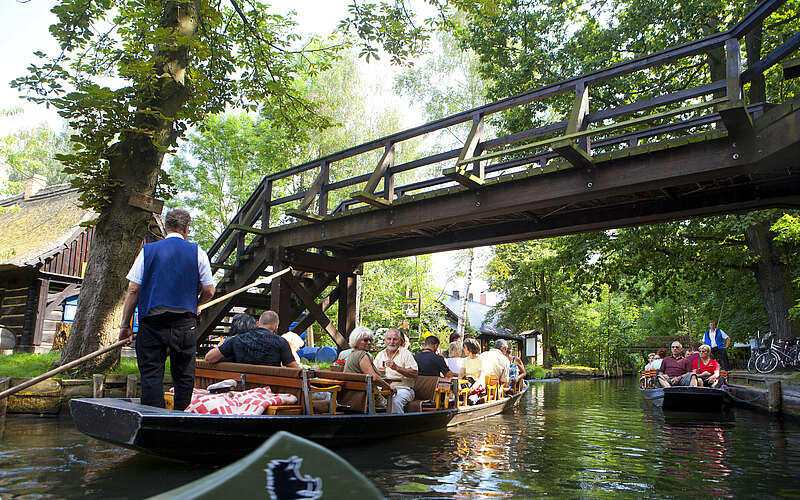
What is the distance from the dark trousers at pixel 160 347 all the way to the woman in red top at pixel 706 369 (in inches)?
409

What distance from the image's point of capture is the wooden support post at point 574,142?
6.72m

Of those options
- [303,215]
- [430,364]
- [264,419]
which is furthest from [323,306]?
[264,419]

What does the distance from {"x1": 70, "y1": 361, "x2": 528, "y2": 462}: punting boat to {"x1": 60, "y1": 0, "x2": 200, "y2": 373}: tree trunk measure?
3.60 metres

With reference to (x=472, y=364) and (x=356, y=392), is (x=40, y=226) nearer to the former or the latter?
(x=472, y=364)

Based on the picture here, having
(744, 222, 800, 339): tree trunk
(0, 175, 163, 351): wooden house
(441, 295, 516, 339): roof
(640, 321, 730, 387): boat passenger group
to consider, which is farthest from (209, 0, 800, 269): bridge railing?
(441, 295, 516, 339): roof

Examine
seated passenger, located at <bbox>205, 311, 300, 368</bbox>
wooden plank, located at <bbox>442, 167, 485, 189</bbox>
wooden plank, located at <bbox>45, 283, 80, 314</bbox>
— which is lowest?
seated passenger, located at <bbox>205, 311, 300, 368</bbox>

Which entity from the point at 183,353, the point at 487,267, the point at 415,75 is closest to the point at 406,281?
the point at 487,267

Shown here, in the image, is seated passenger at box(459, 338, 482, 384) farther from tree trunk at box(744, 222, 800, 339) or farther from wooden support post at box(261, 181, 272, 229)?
tree trunk at box(744, 222, 800, 339)

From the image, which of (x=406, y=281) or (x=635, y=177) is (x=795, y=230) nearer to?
(x=635, y=177)

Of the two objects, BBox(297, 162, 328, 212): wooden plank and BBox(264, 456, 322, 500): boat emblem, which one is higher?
BBox(297, 162, 328, 212): wooden plank

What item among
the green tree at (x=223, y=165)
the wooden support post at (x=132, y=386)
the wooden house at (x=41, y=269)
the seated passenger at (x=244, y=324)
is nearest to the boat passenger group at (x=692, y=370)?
the seated passenger at (x=244, y=324)

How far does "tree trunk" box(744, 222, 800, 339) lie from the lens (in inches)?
576

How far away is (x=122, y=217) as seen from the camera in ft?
29.6

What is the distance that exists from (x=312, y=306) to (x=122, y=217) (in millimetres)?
3976
